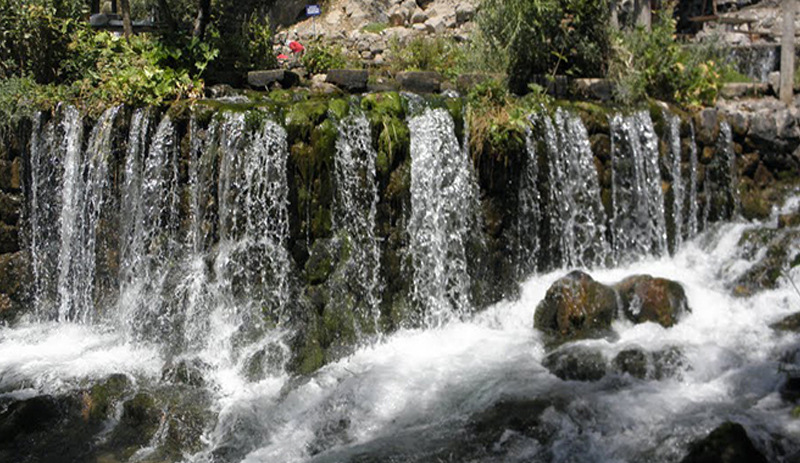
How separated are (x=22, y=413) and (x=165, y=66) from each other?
4.32 metres

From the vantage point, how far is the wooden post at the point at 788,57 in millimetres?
10219

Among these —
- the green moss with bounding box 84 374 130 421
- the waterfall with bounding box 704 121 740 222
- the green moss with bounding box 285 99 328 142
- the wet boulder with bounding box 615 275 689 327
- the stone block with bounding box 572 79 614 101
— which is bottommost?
the green moss with bounding box 84 374 130 421

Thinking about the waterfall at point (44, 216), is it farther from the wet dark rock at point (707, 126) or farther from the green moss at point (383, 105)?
the wet dark rock at point (707, 126)

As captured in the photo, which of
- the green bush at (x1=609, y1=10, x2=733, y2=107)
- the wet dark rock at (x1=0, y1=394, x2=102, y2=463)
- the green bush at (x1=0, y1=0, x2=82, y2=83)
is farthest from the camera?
the green bush at (x1=609, y1=10, x2=733, y2=107)

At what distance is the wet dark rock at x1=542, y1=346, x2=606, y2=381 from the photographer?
6617mm

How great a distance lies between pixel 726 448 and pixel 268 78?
6.88 metres

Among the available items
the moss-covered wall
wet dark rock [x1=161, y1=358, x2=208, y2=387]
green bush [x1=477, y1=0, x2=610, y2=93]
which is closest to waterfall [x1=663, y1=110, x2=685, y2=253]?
the moss-covered wall

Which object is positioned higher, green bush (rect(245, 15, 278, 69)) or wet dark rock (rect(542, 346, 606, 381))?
green bush (rect(245, 15, 278, 69))

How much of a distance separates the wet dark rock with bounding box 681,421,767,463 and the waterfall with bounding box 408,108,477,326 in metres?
3.31

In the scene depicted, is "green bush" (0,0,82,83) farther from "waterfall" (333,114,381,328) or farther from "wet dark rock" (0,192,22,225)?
"waterfall" (333,114,381,328)

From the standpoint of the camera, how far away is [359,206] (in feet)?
25.1

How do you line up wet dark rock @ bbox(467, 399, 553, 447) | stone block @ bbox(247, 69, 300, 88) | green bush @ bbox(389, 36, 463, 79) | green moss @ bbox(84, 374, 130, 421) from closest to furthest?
wet dark rock @ bbox(467, 399, 553, 447), green moss @ bbox(84, 374, 130, 421), stone block @ bbox(247, 69, 300, 88), green bush @ bbox(389, 36, 463, 79)

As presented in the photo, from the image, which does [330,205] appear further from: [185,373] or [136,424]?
[136,424]

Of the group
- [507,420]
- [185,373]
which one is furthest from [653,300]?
[185,373]
